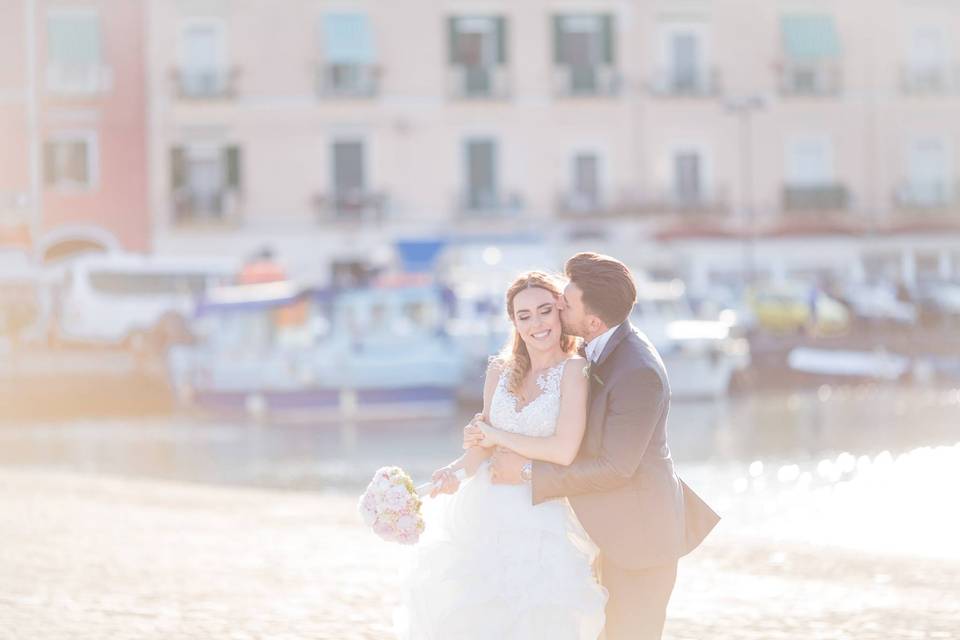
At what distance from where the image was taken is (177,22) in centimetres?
4066

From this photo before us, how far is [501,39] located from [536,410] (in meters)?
37.0

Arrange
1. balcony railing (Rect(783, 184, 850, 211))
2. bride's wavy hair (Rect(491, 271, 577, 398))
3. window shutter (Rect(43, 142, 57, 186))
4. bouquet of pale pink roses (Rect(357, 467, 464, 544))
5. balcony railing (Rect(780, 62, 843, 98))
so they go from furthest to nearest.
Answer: balcony railing (Rect(780, 62, 843, 98)) → balcony railing (Rect(783, 184, 850, 211)) → window shutter (Rect(43, 142, 57, 186)) → bouquet of pale pink roses (Rect(357, 467, 464, 544)) → bride's wavy hair (Rect(491, 271, 577, 398))

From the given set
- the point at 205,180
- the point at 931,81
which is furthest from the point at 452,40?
the point at 931,81

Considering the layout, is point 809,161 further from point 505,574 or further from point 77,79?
point 505,574

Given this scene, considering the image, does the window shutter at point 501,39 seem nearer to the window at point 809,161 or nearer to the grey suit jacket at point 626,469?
the window at point 809,161

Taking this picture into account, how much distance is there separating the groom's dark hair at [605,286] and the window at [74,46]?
123 ft

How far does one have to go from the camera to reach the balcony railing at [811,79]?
4309cm

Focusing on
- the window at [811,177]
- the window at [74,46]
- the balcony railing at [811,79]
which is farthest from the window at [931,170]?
the window at [74,46]

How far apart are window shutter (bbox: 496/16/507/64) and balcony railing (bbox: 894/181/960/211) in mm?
10669

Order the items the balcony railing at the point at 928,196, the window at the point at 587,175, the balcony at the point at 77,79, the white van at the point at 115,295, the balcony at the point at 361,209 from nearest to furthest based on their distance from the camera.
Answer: the white van at the point at 115,295 → the balcony at the point at 361,209 → the balcony at the point at 77,79 → the window at the point at 587,175 → the balcony railing at the point at 928,196

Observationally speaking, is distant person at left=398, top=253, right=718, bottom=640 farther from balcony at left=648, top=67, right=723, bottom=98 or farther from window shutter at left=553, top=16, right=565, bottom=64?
balcony at left=648, top=67, right=723, bottom=98

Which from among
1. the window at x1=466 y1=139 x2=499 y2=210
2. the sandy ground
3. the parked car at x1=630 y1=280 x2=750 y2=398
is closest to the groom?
the sandy ground

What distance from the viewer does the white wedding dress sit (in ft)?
17.5

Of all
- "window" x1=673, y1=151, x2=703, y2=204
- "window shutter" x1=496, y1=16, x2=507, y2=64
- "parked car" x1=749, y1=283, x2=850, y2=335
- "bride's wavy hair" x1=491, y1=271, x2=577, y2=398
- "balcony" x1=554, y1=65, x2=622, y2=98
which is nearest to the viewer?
"bride's wavy hair" x1=491, y1=271, x2=577, y2=398
